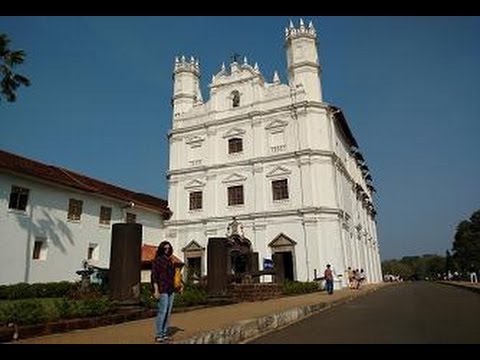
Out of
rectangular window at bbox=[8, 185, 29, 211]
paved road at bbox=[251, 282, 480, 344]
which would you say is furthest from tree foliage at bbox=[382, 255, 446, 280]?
paved road at bbox=[251, 282, 480, 344]

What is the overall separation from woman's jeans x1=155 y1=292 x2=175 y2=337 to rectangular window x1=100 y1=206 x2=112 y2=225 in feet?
73.8

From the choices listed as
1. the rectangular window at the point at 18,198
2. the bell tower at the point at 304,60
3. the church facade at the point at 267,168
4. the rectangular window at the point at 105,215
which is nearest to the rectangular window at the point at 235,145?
the church facade at the point at 267,168

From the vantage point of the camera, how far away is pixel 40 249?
2414 cm

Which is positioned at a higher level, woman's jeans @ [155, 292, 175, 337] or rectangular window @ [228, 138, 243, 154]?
rectangular window @ [228, 138, 243, 154]

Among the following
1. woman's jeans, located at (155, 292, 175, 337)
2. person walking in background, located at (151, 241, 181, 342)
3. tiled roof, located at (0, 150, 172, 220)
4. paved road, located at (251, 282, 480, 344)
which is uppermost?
tiled roof, located at (0, 150, 172, 220)

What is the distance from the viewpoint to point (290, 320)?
1066 centimetres

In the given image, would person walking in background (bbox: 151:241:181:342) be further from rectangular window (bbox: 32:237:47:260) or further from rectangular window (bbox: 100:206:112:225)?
rectangular window (bbox: 100:206:112:225)

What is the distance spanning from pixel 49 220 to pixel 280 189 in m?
15.8

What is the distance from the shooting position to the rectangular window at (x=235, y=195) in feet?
112

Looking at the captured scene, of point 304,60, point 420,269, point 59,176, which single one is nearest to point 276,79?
point 304,60

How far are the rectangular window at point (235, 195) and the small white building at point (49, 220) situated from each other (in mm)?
7348

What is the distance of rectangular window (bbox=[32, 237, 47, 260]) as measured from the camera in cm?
2375
